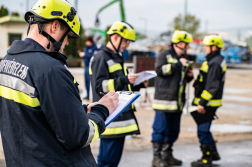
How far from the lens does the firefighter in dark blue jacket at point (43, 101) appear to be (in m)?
1.60

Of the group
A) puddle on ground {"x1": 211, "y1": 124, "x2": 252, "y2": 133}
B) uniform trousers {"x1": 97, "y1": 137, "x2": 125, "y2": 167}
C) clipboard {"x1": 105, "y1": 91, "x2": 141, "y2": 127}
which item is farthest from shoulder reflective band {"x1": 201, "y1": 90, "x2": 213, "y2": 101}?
clipboard {"x1": 105, "y1": 91, "x2": 141, "y2": 127}

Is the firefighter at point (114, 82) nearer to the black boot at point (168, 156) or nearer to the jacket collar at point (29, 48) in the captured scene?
the black boot at point (168, 156)

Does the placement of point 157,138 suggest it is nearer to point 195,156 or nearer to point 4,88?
point 195,156

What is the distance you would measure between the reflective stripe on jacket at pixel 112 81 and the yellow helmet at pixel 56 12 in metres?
1.76

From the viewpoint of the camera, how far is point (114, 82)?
3.59 m

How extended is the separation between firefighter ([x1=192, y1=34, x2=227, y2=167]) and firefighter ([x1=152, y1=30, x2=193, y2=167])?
0.29 metres

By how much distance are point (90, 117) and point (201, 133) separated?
11.5 ft

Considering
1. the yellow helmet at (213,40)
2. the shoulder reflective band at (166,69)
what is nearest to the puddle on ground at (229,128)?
the yellow helmet at (213,40)

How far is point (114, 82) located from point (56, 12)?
1.91 m

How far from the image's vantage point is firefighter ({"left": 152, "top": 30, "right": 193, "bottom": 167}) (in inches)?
194

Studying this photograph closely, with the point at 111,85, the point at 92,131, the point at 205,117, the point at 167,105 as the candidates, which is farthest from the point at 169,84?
the point at 92,131

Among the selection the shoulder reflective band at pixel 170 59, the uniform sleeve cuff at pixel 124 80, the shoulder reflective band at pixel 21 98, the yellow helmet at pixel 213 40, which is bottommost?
the uniform sleeve cuff at pixel 124 80

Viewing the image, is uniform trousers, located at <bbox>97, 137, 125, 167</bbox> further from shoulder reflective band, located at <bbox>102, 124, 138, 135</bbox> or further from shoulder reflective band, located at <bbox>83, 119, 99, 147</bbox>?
shoulder reflective band, located at <bbox>83, 119, 99, 147</bbox>

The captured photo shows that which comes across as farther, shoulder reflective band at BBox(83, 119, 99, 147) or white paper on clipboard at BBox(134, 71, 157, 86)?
white paper on clipboard at BBox(134, 71, 157, 86)
